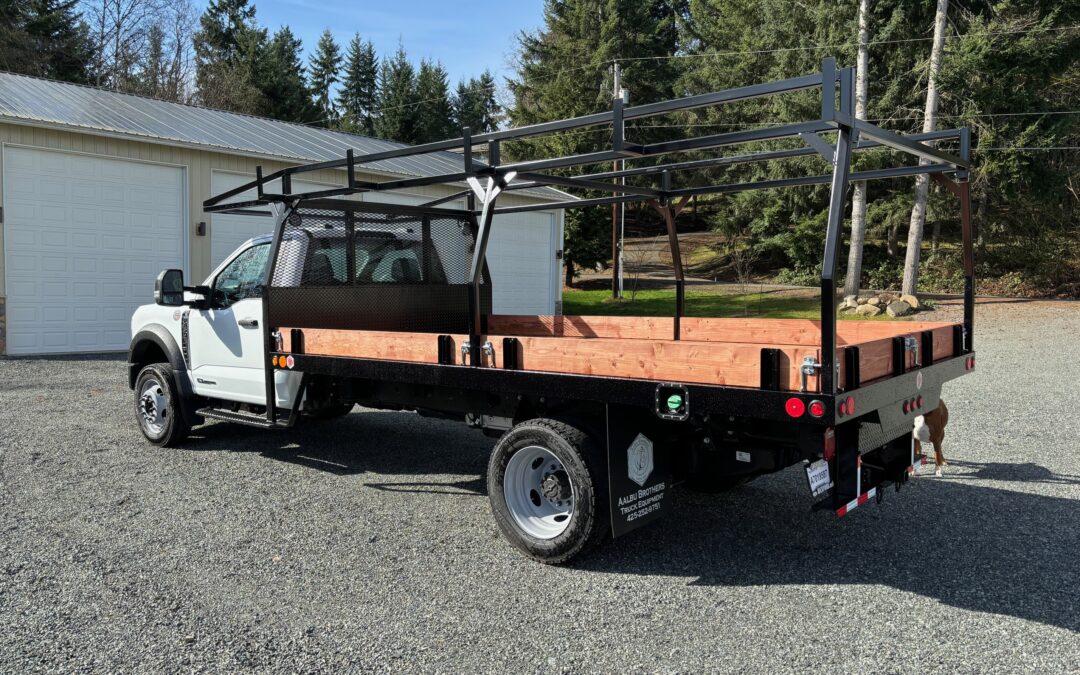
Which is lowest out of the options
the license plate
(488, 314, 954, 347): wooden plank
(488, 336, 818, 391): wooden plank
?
the license plate

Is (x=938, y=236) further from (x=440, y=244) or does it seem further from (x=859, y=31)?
(x=440, y=244)

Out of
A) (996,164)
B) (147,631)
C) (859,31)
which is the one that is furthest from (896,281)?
(147,631)

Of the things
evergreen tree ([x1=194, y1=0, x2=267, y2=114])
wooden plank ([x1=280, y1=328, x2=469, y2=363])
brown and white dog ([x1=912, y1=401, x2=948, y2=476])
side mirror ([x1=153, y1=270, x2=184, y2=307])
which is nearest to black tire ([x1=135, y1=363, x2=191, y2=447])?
side mirror ([x1=153, y1=270, x2=184, y2=307])

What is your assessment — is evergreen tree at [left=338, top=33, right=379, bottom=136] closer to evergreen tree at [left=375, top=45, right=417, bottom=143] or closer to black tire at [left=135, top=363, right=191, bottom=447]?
evergreen tree at [left=375, top=45, right=417, bottom=143]

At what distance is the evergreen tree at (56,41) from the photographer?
3331 cm

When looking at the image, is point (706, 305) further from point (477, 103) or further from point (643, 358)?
point (477, 103)

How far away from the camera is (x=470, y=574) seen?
420 cm

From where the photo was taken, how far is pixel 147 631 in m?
3.50

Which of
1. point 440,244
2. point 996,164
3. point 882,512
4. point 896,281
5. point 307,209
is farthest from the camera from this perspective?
point 896,281

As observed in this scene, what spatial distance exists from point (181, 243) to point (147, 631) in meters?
12.3

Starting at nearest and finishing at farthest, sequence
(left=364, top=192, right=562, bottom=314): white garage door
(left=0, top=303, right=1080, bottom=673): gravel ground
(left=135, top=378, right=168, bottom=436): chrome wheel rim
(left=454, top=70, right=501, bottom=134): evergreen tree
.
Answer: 1. (left=0, top=303, right=1080, bottom=673): gravel ground
2. (left=135, top=378, right=168, bottom=436): chrome wheel rim
3. (left=364, top=192, right=562, bottom=314): white garage door
4. (left=454, top=70, right=501, bottom=134): evergreen tree

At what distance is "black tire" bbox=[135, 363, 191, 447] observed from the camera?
6922mm

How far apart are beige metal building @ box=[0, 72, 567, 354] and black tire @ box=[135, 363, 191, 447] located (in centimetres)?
720

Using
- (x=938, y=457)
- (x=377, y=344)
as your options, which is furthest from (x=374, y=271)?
(x=938, y=457)
